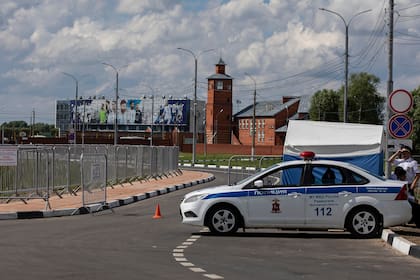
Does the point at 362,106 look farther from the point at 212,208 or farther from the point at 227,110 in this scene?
the point at 212,208

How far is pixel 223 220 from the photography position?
50.6ft

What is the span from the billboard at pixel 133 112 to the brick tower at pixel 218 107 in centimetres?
897

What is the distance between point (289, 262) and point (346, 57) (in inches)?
1250

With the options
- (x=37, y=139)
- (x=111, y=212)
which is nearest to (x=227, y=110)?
(x=37, y=139)

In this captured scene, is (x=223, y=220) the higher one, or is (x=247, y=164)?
(x=223, y=220)

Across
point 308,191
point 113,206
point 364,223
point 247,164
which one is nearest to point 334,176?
point 308,191

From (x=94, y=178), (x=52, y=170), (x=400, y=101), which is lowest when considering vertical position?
(x=94, y=178)

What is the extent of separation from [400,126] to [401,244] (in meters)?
4.39

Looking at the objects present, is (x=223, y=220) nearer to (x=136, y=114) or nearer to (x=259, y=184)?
(x=259, y=184)

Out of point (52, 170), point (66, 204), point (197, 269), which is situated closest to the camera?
point (197, 269)

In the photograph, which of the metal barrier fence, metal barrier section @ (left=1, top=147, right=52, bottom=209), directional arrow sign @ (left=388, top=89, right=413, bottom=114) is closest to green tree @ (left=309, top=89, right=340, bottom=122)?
the metal barrier fence

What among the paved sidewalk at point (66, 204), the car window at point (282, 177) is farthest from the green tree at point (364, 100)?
the car window at point (282, 177)

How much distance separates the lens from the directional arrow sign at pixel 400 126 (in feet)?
55.5

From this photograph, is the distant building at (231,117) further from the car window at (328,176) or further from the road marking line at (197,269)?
the road marking line at (197,269)
